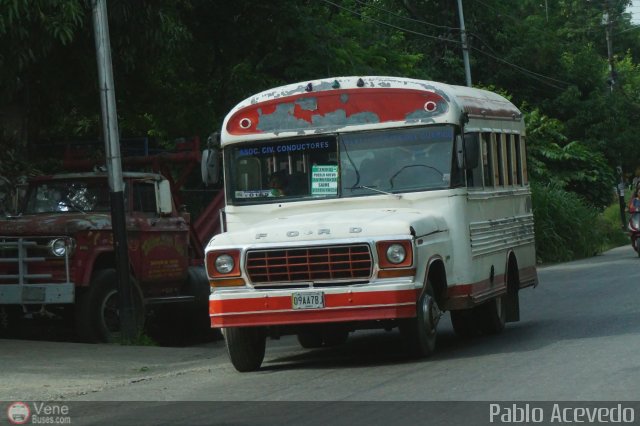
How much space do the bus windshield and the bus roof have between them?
0.38 ft

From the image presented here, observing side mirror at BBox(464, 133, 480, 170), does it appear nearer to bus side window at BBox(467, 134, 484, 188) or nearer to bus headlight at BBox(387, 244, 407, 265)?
bus side window at BBox(467, 134, 484, 188)

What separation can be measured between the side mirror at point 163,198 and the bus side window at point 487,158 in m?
4.76

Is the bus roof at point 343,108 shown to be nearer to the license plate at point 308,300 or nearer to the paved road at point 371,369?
the license plate at point 308,300

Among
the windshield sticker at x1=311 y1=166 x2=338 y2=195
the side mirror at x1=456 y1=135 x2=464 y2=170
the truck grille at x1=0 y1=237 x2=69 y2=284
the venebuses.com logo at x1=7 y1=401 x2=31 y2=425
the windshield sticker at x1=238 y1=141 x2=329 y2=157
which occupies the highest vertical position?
the windshield sticker at x1=238 y1=141 x2=329 y2=157

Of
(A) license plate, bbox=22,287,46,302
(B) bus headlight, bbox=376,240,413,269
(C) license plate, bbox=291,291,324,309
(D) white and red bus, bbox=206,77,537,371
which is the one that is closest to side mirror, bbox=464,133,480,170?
(D) white and red bus, bbox=206,77,537,371

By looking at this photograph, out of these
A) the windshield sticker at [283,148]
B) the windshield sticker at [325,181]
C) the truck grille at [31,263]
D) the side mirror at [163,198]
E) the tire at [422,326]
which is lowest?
Answer: the tire at [422,326]

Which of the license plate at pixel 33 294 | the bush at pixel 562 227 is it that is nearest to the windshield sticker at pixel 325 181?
the license plate at pixel 33 294

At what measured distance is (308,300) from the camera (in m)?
11.5

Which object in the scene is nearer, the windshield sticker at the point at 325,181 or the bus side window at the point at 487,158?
the windshield sticker at the point at 325,181

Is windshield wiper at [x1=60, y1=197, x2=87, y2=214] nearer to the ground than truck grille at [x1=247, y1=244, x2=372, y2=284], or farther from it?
farther from it

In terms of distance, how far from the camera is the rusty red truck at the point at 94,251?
15383mm

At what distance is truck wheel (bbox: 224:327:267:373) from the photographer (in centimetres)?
1205

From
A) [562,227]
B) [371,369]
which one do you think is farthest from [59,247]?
[562,227]

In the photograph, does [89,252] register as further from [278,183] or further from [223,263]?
[223,263]
